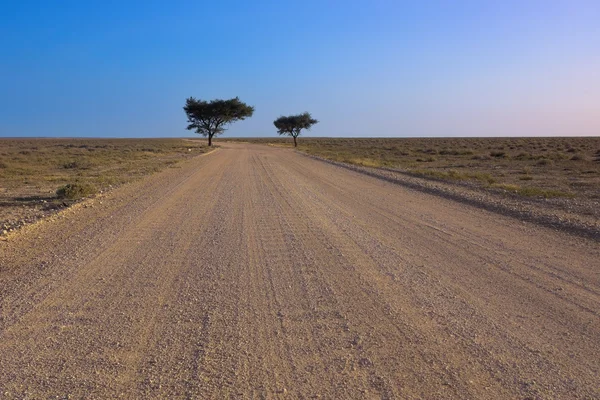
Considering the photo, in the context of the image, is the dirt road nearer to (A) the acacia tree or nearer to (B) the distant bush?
(B) the distant bush

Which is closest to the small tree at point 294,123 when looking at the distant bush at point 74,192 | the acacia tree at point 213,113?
the acacia tree at point 213,113

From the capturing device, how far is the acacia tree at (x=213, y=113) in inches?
3305

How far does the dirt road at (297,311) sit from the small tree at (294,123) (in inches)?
3653

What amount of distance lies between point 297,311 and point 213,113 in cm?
8012

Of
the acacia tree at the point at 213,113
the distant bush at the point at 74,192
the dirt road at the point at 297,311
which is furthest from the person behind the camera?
the acacia tree at the point at 213,113

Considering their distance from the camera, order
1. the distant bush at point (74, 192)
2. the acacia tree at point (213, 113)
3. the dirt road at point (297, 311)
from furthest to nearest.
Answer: the acacia tree at point (213, 113)
the distant bush at point (74, 192)
the dirt road at point (297, 311)

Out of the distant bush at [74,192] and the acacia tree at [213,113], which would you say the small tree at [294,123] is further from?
the distant bush at [74,192]

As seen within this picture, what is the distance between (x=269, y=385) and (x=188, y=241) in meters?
6.15

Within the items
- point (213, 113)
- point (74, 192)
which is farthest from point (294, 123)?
point (74, 192)

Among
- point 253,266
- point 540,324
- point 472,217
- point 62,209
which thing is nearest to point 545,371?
point 540,324

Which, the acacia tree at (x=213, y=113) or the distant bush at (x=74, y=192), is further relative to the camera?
the acacia tree at (x=213, y=113)

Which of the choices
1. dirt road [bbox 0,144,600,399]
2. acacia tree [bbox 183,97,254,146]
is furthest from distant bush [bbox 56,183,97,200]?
acacia tree [bbox 183,97,254,146]

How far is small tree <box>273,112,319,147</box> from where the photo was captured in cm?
10369

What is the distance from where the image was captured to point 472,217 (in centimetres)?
1374
